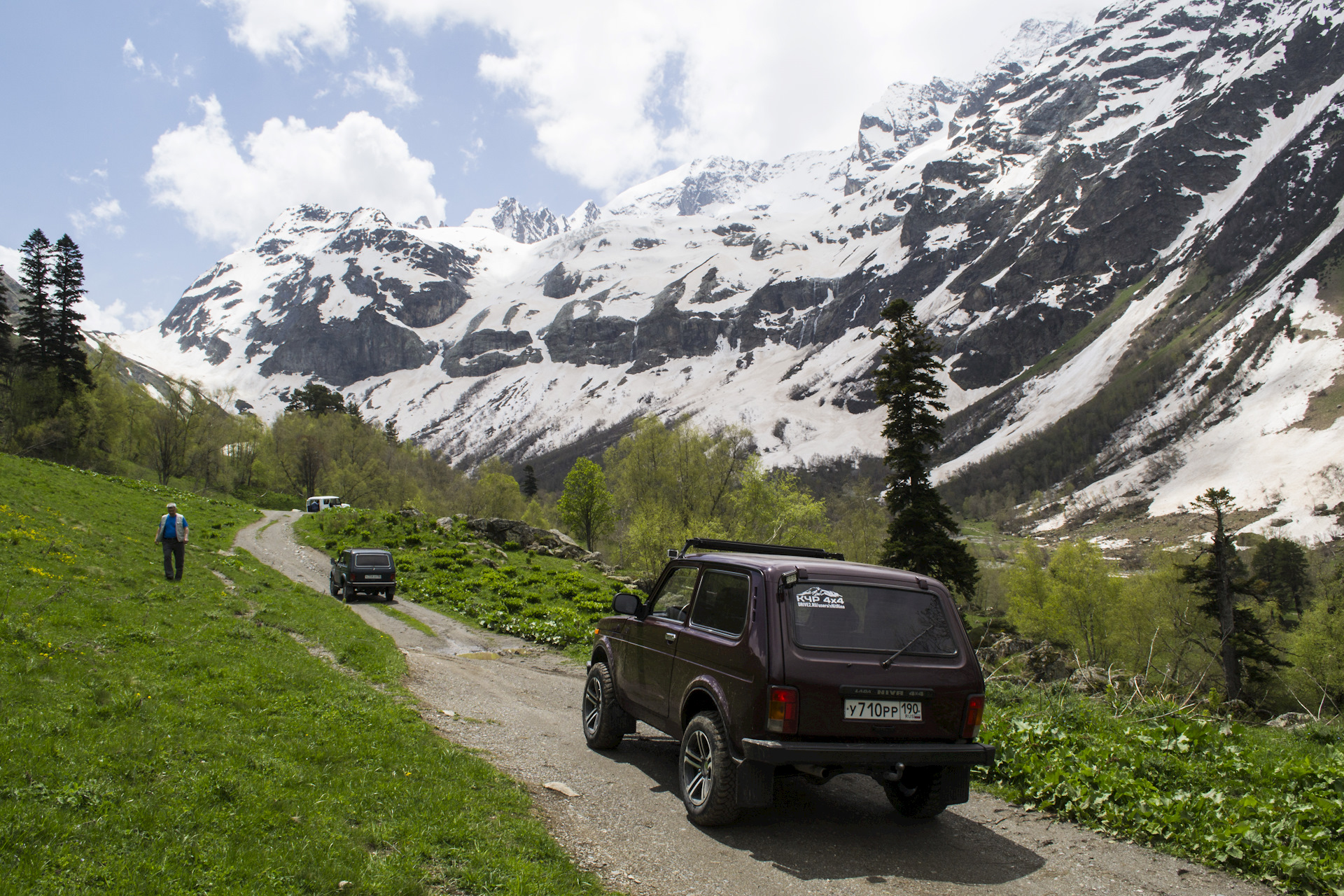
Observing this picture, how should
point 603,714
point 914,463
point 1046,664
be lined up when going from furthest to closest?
1. point 914,463
2. point 1046,664
3. point 603,714

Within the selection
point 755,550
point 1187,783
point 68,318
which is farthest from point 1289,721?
point 68,318

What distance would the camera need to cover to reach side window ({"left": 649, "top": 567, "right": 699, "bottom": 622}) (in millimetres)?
8008

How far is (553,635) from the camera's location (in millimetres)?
20672

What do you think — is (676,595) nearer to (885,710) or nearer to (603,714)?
(603,714)

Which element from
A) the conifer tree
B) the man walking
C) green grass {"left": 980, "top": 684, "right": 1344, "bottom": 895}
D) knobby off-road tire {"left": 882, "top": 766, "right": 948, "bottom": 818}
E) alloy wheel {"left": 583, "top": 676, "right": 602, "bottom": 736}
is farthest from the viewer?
the conifer tree

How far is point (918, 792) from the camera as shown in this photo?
6.92m

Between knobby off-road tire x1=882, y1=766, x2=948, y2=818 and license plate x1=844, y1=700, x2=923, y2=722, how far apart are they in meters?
0.77

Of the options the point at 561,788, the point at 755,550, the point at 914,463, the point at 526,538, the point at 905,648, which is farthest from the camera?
the point at 526,538

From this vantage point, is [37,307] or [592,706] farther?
[37,307]

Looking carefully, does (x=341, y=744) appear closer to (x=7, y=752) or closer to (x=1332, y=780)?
(x=7, y=752)

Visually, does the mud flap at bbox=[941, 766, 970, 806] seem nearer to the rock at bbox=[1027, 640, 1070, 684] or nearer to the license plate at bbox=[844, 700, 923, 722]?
the license plate at bbox=[844, 700, 923, 722]

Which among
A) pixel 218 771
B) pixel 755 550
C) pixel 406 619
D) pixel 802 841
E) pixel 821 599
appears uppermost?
pixel 755 550

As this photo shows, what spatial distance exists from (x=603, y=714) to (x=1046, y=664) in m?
23.2

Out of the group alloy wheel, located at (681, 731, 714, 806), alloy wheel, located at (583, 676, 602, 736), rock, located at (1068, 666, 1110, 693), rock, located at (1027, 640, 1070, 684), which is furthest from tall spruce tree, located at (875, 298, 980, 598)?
alloy wheel, located at (681, 731, 714, 806)
